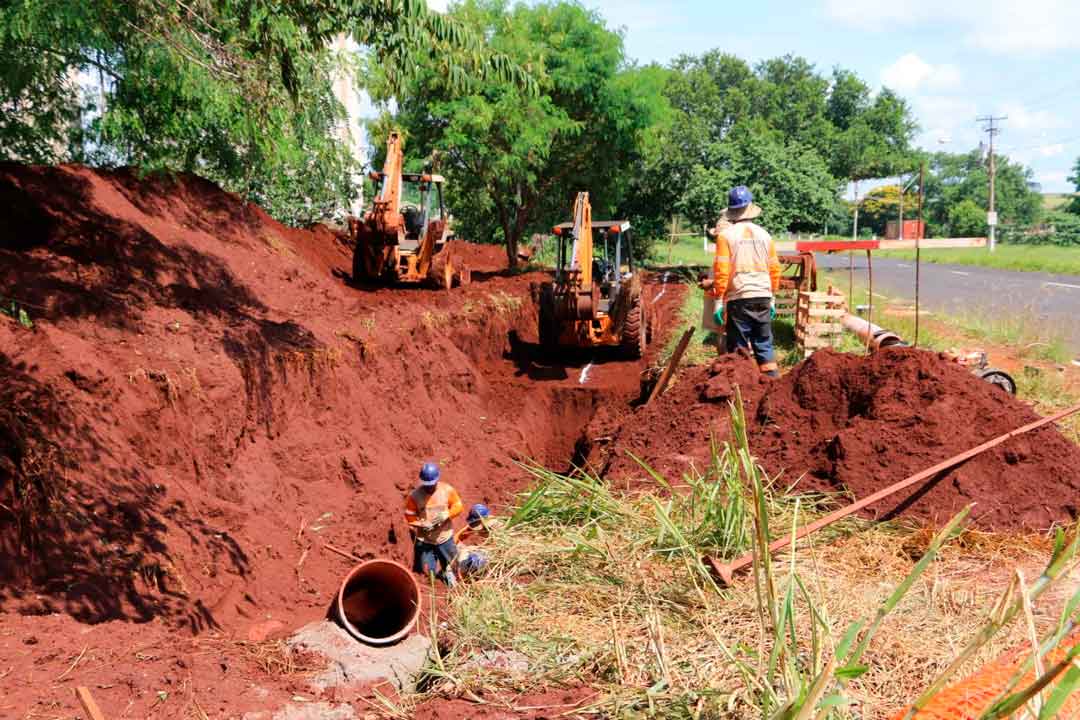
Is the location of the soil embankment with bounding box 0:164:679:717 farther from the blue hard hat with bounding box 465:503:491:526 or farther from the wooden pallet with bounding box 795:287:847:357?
the wooden pallet with bounding box 795:287:847:357

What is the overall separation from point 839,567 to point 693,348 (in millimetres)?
8282

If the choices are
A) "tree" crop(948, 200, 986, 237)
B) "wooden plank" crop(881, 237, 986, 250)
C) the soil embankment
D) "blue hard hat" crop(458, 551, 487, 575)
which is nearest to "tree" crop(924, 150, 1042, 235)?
"tree" crop(948, 200, 986, 237)

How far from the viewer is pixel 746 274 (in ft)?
27.9

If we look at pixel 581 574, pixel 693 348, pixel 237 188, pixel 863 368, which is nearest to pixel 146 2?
pixel 581 574

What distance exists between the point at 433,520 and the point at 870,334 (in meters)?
6.78

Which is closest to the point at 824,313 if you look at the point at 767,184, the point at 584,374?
the point at 584,374

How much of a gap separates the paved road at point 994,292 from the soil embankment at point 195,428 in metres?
7.49

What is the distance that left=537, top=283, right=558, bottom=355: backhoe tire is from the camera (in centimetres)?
1441

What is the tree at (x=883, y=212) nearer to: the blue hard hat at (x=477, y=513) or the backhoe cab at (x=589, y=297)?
the backhoe cab at (x=589, y=297)

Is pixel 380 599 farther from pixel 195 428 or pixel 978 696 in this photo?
pixel 978 696

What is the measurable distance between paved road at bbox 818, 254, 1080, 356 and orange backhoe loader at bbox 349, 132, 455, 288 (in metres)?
Answer: 9.89

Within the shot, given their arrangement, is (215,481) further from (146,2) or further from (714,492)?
(714,492)

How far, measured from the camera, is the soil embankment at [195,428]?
5332 millimetres

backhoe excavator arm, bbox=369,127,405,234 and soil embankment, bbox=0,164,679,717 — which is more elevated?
backhoe excavator arm, bbox=369,127,405,234
